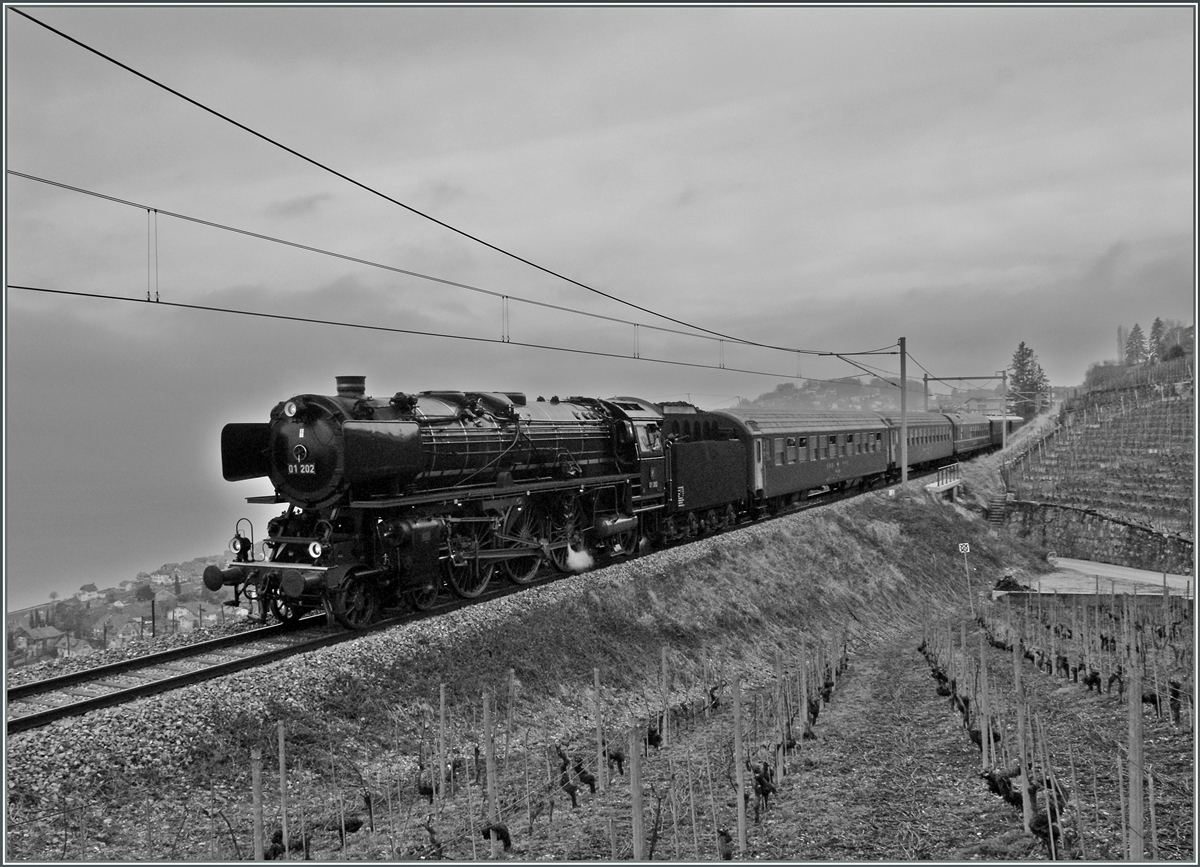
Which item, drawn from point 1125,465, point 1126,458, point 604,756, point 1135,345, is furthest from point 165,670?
point 1135,345

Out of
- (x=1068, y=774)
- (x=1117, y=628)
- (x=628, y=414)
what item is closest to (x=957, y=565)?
(x=1117, y=628)

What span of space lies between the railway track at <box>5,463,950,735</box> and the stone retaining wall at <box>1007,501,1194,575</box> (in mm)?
36265

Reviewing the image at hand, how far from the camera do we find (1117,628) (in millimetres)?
21578

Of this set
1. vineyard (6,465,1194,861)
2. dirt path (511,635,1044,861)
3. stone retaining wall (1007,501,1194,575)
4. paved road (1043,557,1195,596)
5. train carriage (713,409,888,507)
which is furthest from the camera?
stone retaining wall (1007,501,1194,575)

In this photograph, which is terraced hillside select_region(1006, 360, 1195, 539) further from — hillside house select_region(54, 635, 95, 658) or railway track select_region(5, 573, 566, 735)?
hillside house select_region(54, 635, 95, 658)

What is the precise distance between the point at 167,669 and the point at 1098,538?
41.2 m

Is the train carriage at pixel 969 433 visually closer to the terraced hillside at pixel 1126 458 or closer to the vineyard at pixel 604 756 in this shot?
the terraced hillside at pixel 1126 458

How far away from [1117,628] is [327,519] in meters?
19.4

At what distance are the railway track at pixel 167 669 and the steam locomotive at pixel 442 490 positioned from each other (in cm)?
41

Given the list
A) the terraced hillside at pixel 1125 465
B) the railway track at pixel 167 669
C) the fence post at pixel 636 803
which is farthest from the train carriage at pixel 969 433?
the fence post at pixel 636 803

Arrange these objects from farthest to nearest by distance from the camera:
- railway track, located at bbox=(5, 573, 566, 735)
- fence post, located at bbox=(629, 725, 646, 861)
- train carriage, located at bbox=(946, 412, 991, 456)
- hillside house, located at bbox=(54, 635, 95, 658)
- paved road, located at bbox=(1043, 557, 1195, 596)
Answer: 1. train carriage, located at bbox=(946, 412, 991, 456)
2. paved road, located at bbox=(1043, 557, 1195, 596)
3. hillside house, located at bbox=(54, 635, 95, 658)
4. railway track, located at bbox=(5, 573, 566, 735)
5. fence post, located at bbox=(629, 725, 646, 861)

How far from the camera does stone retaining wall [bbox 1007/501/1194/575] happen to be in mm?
38031

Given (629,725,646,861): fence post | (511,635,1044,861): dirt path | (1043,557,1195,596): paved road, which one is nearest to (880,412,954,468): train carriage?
(1043,557,1195,596): paved road

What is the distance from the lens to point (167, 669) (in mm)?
10828
